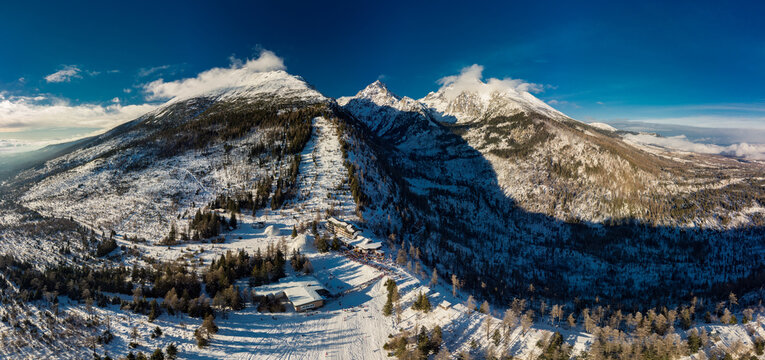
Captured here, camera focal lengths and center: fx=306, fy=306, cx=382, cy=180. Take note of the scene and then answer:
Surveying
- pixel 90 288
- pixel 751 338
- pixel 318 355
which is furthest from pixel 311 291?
pixel 751 338

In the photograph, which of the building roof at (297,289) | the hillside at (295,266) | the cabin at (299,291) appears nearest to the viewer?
the hillside at (295,266)

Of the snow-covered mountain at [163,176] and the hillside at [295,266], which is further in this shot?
the snow-covered mountain at [163,176]

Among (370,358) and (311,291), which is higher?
(311,291)

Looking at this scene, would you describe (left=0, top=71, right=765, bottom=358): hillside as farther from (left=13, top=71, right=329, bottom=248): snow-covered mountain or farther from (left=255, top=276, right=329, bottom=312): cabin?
(left=255, top=276, right=329, bottom=312): cabin

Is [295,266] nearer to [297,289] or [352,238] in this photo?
[297,289]

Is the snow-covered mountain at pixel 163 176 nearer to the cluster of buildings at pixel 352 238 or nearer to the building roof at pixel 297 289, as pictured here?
the cluster of buildings at pixel 352 238

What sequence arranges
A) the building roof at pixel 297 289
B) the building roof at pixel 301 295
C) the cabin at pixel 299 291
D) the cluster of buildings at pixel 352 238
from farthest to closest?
the cluster of buildings at pixel 352 238 < the building roof at pixel 297 289 < the cabin at pixel 299 291 < the building roof at pixel 301 295

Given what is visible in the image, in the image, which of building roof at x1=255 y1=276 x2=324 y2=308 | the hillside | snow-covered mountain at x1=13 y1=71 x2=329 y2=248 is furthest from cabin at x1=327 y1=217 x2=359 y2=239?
snow-covered mountain at x1=13 y1=71 x2=329 y2=248

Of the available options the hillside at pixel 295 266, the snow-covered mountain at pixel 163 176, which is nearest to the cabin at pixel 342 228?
the hillside at pixel 295 266

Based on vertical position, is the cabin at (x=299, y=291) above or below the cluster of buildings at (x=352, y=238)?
below

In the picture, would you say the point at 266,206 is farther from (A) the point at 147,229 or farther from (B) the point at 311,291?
(B) the point at 311,291
